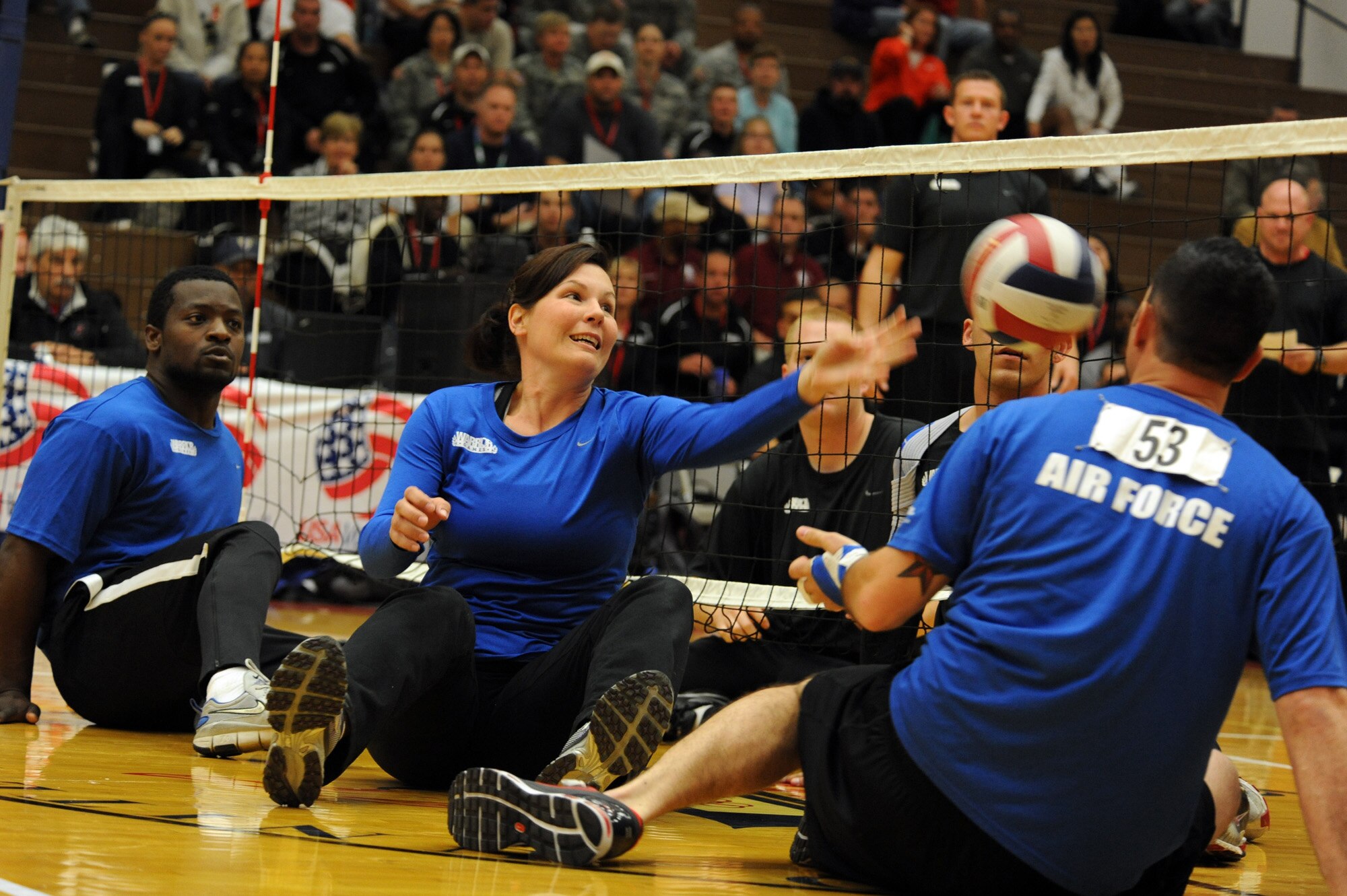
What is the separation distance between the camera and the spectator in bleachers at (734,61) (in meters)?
13.0

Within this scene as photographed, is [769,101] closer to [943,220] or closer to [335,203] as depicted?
[335,203]

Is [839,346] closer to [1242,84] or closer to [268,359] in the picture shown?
[268,359]

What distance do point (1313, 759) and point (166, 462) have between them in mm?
3448

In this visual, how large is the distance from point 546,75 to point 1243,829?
9.69 meters

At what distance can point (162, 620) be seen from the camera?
438 centimetres

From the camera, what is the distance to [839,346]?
3221 millimetres

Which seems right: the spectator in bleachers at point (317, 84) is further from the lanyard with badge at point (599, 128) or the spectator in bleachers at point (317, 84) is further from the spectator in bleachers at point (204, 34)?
the lanyard with badge at point (599, 128)

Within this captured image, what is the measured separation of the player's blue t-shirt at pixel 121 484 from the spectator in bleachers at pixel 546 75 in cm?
771

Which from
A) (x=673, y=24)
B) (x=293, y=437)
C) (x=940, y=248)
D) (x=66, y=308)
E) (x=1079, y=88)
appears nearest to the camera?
(x=940, y=248)

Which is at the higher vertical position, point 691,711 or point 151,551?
point 151,551

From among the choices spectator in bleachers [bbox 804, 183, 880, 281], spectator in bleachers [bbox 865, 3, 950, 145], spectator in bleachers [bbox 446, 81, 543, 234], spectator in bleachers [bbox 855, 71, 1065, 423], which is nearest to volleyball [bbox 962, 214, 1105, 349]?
→ spectator in bleachers [bbox 855, 71, 1065, 423]

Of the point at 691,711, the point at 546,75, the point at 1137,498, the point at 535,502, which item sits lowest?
the point at 691,711

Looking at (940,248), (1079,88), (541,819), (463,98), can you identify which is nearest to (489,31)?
(463,98)

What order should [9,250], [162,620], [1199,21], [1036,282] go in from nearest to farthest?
[1036,282] < [162,620] < [9,250] < [1199,21]
